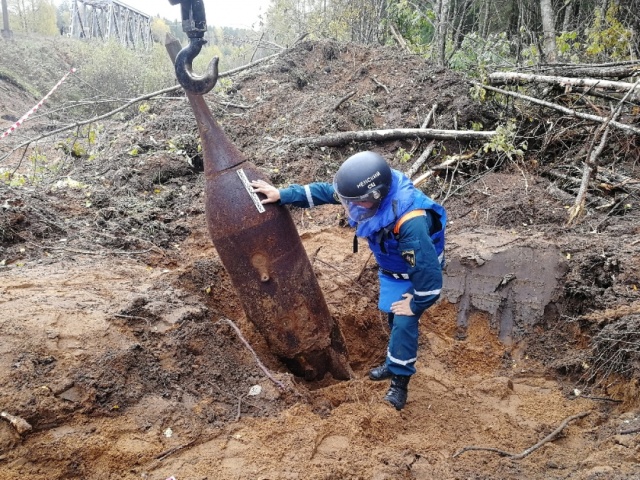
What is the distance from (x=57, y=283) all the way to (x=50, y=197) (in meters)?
2.22

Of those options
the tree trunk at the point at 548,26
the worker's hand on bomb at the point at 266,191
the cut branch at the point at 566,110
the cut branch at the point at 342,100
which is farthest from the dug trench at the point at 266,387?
the tree trunk at the point at 548,26

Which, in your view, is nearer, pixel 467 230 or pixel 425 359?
pixel 425 359

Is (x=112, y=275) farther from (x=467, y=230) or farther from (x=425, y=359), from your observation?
(x=467, y=230)

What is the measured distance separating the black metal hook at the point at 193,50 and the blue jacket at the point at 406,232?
32.6 inches

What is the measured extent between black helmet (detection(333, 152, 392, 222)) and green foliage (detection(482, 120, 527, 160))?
369 cm

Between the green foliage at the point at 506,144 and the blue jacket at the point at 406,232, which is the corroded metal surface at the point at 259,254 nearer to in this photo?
the blue jacket at the point at 406,232

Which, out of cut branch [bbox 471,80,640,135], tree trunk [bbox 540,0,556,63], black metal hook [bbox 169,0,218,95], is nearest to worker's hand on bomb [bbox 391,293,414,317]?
black metal hook [bbox 169,0,218,95]

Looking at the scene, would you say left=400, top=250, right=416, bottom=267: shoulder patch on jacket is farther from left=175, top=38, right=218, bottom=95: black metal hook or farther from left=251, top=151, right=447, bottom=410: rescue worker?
left=175, top=38, right=218, bottom=95: black metal hook

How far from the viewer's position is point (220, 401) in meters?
3.07

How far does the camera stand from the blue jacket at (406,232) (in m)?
2.98

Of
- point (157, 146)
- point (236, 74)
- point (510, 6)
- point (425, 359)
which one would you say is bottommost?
point (425, 359)

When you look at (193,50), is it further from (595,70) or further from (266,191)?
(595,70)

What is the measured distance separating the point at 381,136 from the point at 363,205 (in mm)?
4121

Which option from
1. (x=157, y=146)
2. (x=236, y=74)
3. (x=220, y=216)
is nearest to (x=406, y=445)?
(x=220, y=216)
